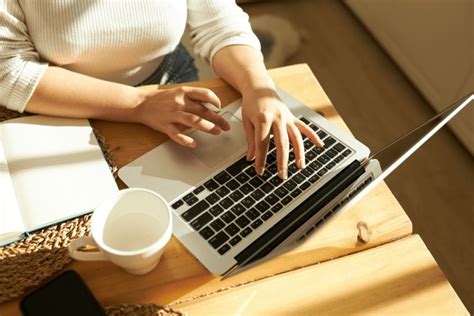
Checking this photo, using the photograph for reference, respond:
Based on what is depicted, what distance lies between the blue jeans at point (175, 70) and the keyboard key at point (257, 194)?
1.37 ft

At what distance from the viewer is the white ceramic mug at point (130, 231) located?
552mm

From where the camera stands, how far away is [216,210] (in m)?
0.67

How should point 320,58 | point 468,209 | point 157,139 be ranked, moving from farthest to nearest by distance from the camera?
point 320,58 < point 468,209 < point 157,139

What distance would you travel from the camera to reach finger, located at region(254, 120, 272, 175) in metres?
0.72

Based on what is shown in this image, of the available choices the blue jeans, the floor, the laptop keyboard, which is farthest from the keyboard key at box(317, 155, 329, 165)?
the floor

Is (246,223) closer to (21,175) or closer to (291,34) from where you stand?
(21,175)

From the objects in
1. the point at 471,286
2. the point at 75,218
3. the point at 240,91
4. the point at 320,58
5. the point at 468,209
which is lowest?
the point at 471,286

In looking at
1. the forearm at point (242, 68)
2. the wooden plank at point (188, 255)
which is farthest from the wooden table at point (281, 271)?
the forearm at point (242, 68)

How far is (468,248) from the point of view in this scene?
5.05 feet

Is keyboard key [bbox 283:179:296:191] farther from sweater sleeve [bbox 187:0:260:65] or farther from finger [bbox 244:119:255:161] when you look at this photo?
sweater sleeve [bbox 187:0:260:65]

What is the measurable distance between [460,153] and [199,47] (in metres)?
1.26

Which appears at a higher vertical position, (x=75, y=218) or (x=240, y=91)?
(x=240, y=91)

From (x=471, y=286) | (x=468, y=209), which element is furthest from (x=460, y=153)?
(x=471, y=286)

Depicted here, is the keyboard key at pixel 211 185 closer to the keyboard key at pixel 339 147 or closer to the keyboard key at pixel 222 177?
the keyboard key at pixel 222 177
